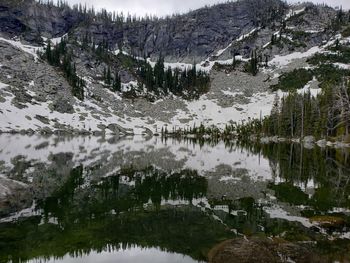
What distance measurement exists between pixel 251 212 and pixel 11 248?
13.0 meters

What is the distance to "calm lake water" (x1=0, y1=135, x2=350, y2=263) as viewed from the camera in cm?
1510

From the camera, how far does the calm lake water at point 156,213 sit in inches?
595

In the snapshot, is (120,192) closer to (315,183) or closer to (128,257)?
(128,257)

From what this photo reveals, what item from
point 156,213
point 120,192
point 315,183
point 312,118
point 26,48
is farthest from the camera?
point 26,48

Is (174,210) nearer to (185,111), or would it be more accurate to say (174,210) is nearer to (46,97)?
(46,97)

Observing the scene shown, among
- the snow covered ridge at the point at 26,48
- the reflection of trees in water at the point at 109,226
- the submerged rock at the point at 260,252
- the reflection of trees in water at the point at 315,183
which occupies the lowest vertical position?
the reflection of trees in water at the point at 109,226

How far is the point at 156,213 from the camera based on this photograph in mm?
21188

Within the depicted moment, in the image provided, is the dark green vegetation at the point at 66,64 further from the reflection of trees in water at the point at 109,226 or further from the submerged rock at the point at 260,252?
the submerged rock at the point at 260,252

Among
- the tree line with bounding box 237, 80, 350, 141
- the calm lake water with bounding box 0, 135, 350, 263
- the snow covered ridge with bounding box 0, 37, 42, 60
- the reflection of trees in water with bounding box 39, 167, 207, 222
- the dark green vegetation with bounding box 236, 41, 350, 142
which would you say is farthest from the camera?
the snow covered ridge with bounding box 0, 37, 42, 60

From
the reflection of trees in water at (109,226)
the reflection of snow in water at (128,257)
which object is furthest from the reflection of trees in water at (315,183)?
the reflection of snow in water at (128,257)

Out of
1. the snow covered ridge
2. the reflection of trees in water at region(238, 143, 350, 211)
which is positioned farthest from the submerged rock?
the snow covered ridge

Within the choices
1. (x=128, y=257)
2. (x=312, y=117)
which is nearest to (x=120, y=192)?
(x=128, y=257)

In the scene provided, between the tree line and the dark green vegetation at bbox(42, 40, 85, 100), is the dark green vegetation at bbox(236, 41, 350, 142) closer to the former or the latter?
the tree line

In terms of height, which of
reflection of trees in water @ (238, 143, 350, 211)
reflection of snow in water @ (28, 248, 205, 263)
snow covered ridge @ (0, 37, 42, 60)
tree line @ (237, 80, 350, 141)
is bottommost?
reflection of snow in water @ (28, 248, 205, 263)
